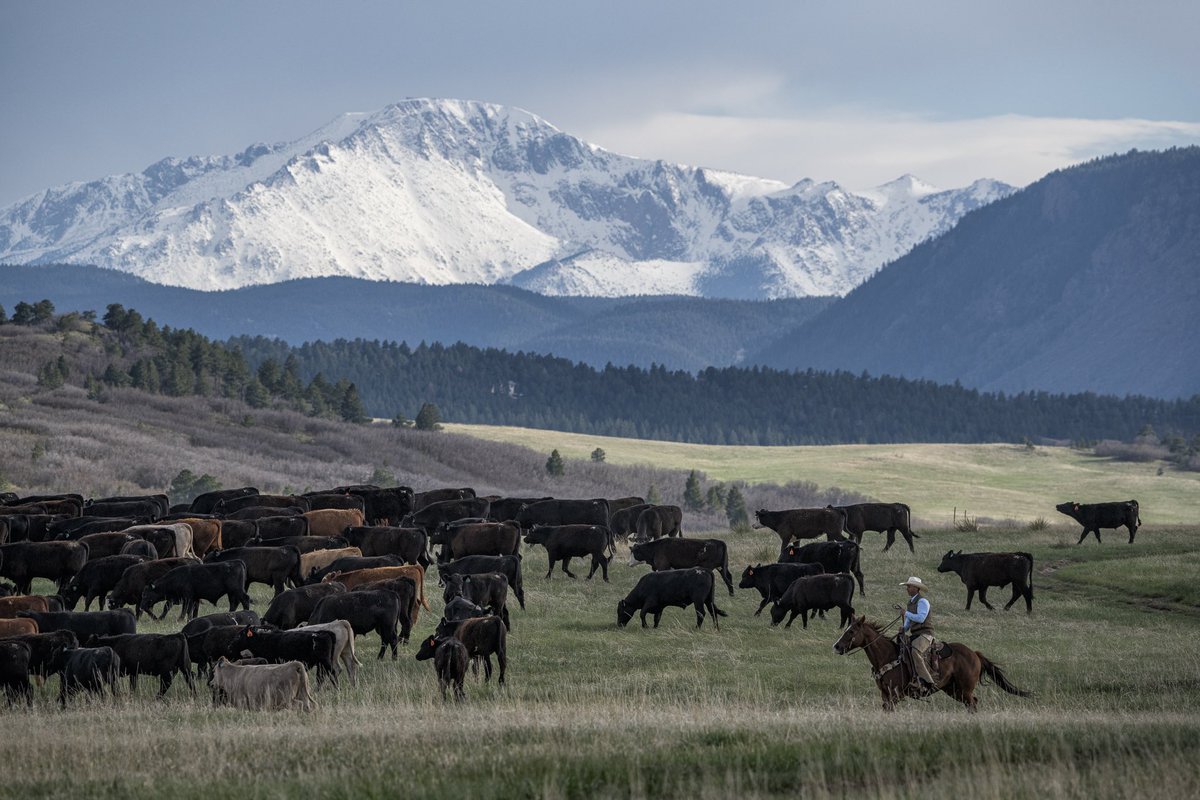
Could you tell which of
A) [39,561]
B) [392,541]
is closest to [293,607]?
[392,541]

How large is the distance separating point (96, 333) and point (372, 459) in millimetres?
35850

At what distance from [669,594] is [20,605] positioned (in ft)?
40.3

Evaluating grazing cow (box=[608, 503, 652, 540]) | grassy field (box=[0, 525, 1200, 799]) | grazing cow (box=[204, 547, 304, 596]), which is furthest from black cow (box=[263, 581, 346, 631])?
grazing cow (box=[608, 503, 652, 540])

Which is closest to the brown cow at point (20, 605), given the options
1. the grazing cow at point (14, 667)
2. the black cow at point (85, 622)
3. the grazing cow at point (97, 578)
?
the black cow at point (85, 622)

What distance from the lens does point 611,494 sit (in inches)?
5172

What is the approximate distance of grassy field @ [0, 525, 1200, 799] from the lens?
591 inches

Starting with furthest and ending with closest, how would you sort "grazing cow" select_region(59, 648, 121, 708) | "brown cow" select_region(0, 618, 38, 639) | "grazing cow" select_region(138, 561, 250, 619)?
"grazing cow" select_region(138, 561, 250, 619) → "brown cow" select_region(0, 618, 38, 639) → "grazing cow" select_region(59, 648, 121, 708)

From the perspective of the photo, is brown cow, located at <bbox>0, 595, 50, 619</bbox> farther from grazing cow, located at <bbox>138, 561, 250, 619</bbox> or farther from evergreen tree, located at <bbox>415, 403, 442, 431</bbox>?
evergreen tree, located at <bbox>415, 403, 442, 431</bbox>

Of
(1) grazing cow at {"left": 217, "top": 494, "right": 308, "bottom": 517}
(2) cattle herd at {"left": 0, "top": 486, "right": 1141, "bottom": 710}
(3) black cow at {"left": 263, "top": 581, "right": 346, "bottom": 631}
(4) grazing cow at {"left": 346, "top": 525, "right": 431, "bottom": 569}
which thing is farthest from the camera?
(1) grazing cow at {"left": 217, "top": 494, "right": 308, "bottom": 517}

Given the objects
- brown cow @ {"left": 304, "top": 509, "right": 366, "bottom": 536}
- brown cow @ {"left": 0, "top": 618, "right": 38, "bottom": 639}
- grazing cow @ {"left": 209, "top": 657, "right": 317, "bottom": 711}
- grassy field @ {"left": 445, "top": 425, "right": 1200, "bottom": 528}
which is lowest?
grassy field @ {"left": 445, "top": 425, "right": 1200, "bottom": 528}

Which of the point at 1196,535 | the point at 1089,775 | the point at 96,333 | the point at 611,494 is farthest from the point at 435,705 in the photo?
the point at 96,333

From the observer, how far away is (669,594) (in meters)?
30.4

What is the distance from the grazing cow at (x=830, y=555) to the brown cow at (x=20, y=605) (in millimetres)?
16507

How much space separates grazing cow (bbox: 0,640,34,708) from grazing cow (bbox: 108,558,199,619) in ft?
23.7
